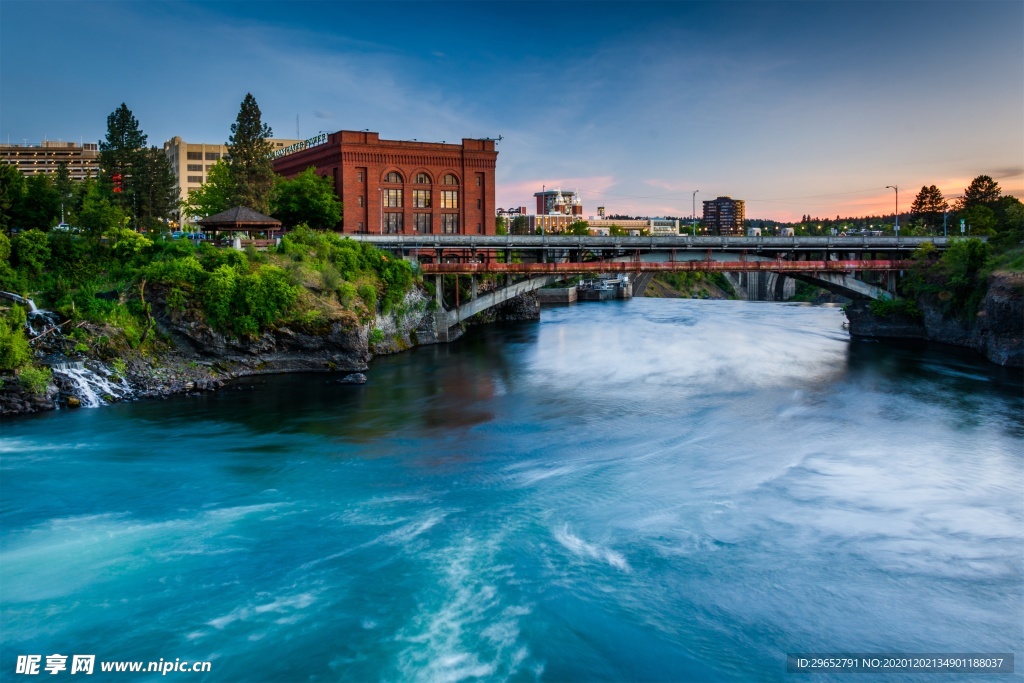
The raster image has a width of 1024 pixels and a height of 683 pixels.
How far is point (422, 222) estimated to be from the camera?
67312mm

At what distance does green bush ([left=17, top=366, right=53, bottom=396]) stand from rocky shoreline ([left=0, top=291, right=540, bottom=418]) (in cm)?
15

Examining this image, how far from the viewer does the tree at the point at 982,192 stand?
261 ft

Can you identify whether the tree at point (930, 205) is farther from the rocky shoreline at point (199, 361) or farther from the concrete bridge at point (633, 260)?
the rocky shoreline at point (199, 361)

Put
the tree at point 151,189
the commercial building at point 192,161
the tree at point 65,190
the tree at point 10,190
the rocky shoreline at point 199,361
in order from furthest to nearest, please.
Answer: the commercial building at point 192,161
the tree at point 151,189
the tree at point 65,190
the tree at point 10,190
the rocky shoreline at point 199,361

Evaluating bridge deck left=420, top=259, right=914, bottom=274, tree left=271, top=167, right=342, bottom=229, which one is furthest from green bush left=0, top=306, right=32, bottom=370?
tree left=271, top=167, right=342, bottom=229

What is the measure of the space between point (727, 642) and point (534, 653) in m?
3.60

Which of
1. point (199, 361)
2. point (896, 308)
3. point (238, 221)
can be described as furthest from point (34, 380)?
point (896, 308)

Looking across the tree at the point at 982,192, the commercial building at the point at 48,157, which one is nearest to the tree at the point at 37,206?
the tree at the point at 982,192

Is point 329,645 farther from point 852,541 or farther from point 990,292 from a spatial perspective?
point 990,292

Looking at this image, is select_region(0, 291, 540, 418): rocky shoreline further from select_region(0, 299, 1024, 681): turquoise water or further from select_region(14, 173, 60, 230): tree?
select_region(14, 173, 60, 230): tree

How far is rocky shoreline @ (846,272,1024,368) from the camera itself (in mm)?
40625

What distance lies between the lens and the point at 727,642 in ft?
45.1

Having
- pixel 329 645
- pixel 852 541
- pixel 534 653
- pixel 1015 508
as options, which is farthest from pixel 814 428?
pixel 329 645

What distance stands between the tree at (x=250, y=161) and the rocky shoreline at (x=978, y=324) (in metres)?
48.9
